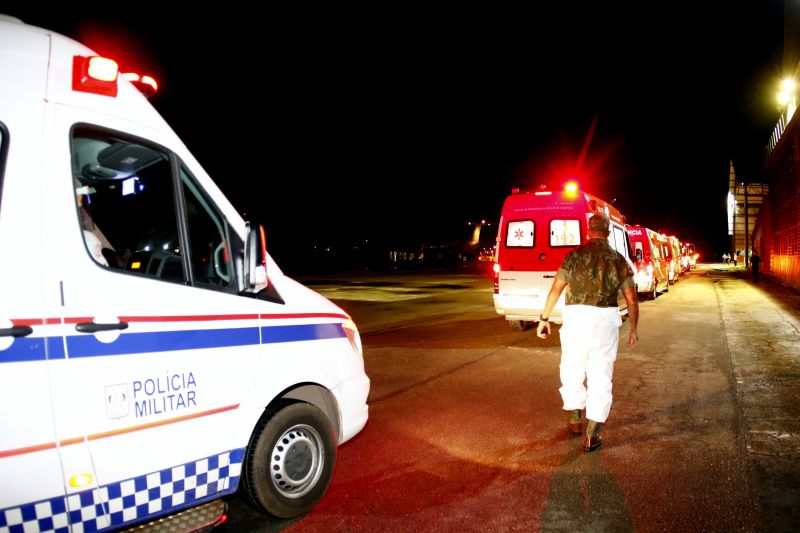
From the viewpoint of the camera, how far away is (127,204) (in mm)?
3293

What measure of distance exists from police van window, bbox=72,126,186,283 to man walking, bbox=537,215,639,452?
9.88 ft

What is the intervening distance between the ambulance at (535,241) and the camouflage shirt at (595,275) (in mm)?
4878

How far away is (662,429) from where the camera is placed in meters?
4.71

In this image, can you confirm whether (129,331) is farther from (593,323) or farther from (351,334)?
(593,323)

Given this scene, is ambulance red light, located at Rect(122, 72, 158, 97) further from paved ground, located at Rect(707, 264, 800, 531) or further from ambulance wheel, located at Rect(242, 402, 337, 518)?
paved ground, located at Rect(707, 264, 800, 531)

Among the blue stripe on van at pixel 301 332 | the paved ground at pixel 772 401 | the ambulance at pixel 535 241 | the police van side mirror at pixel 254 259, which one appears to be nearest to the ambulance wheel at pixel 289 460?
the blue stripe on van at pixel 301 332

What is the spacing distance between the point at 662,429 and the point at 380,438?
255 centimetres

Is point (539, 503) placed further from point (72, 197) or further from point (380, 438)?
point (72, 197)

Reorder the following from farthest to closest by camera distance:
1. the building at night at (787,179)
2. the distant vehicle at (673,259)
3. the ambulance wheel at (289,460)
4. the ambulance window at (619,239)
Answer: the distant vehicle at (673,259)
the building at night at (787,179)
the ambulance window at (619,239)
the ambulance wheel at (289,460)

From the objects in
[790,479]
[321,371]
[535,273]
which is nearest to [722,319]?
[535,273]

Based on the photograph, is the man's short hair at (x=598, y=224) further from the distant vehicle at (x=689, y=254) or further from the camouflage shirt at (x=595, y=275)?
the distant vehicle at (x=689, y=254)

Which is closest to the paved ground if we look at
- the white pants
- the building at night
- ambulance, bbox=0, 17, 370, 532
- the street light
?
the white pants

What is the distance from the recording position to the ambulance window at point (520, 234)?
984 cm

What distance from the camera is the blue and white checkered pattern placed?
6.93 ft
